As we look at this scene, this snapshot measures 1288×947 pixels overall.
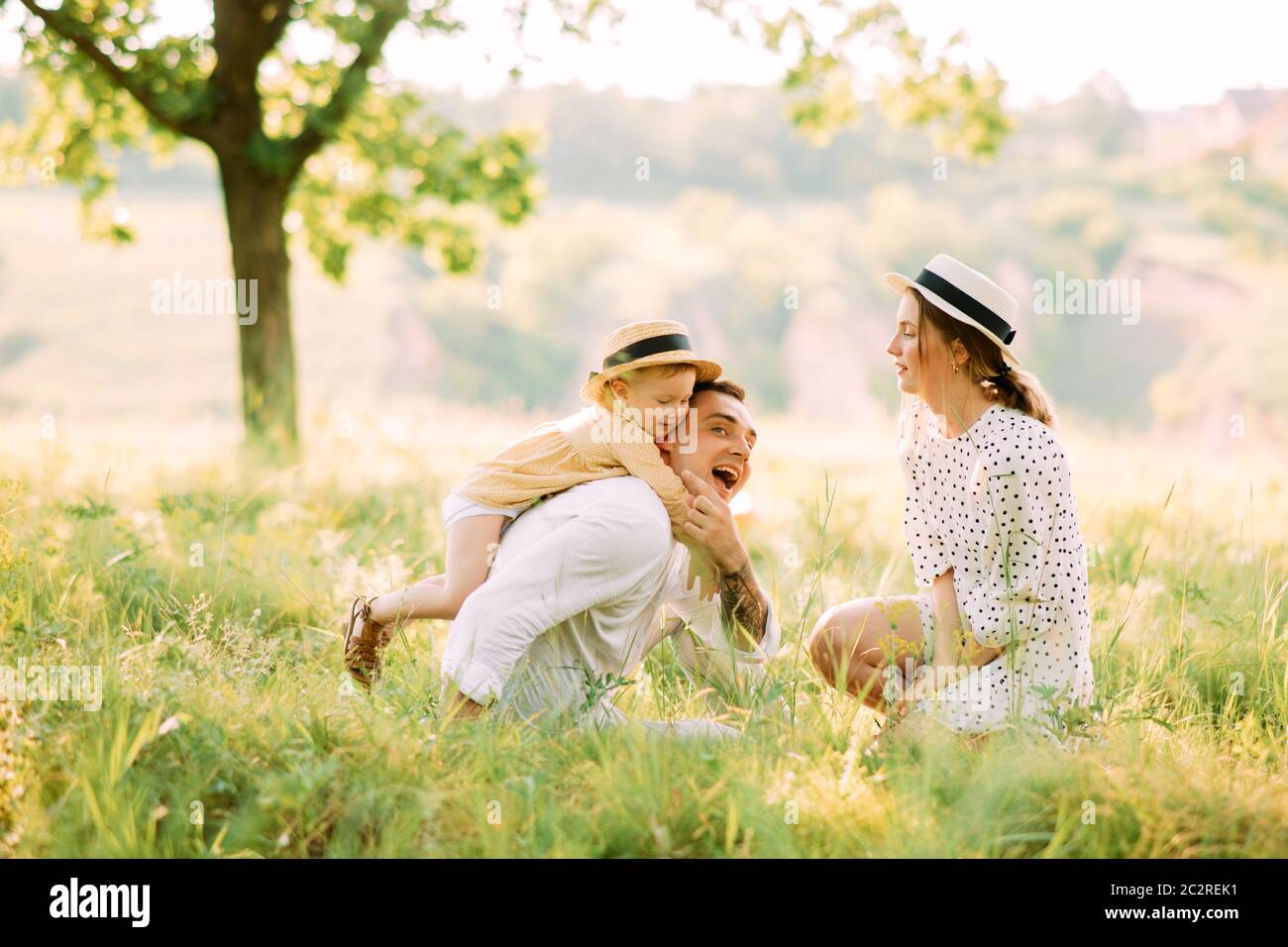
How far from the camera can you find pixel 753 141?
85375 mm

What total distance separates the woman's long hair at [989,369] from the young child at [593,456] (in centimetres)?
74

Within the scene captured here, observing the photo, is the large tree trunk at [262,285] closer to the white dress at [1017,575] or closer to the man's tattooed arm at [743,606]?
the man's tattooed arm at [743,606]

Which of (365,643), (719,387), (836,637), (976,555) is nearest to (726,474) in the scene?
(719,387)

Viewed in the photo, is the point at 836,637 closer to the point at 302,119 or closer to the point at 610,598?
the point at 610,598

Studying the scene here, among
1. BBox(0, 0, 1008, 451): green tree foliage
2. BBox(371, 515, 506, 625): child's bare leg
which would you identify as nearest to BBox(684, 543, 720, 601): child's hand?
BBox(371, 515, 506, 625): child's bare leg

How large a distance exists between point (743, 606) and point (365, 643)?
137cm

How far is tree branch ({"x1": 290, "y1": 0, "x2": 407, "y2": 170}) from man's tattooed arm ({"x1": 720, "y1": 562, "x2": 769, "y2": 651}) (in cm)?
618

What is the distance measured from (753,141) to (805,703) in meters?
86.1

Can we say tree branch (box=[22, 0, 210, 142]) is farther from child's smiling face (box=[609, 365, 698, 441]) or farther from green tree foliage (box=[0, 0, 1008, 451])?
child's smiling face (box=[609, 365, 698, 441])

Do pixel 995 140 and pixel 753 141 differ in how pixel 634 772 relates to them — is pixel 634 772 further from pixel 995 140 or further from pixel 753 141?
pixel 753 141

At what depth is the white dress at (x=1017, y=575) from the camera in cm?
350

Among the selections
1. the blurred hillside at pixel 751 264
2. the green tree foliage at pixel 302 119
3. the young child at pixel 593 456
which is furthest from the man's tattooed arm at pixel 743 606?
the blurred hillside at pixel 751 264
